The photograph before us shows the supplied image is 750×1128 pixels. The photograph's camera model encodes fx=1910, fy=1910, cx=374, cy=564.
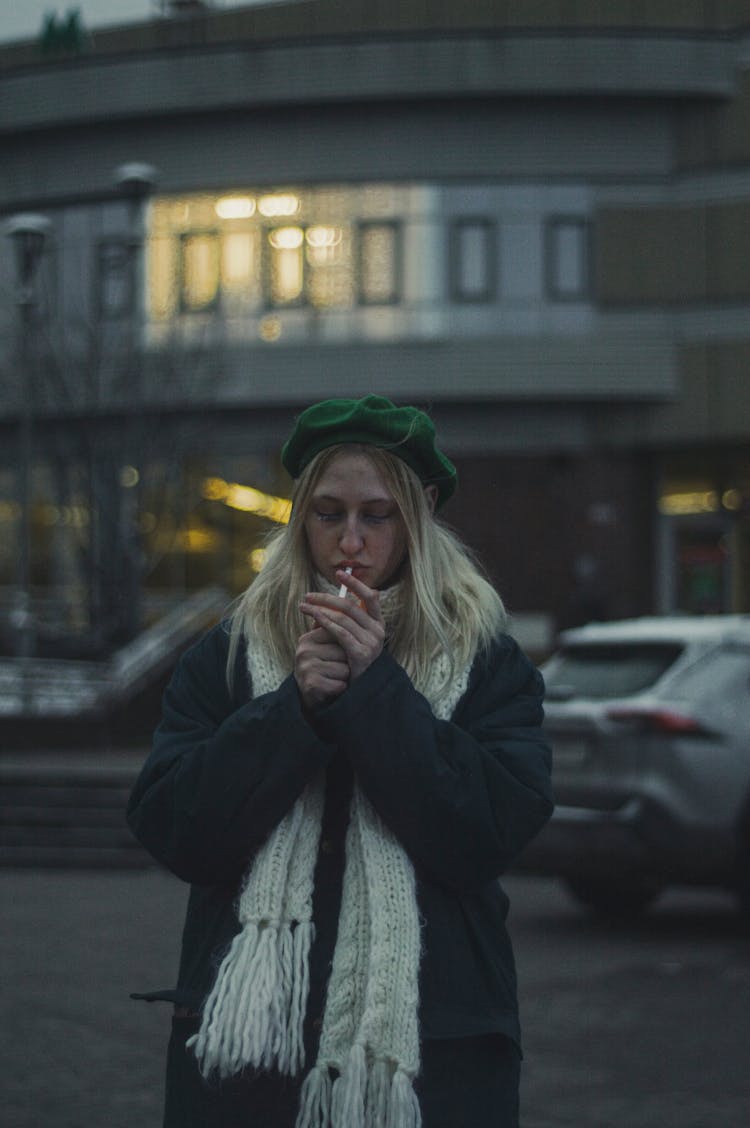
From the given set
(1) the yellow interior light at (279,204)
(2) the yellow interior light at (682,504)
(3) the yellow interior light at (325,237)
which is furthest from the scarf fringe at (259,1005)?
(2) the yellow interior light at (682,504)

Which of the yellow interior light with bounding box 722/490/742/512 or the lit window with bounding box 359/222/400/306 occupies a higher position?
the lit window with bounding box 359/222/400/306

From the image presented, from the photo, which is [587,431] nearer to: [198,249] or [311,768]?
[198,249]

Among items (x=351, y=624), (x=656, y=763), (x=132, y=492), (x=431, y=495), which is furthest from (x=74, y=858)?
(x=132, y=492)

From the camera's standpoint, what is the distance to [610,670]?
10.8 m

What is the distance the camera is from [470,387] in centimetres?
3269

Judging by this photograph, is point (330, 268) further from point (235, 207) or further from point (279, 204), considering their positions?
point (235, 207)

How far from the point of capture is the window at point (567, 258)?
32906 mm

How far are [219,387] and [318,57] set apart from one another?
5821 millimetres

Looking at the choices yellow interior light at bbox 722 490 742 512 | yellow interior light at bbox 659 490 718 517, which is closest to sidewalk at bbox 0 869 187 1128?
yellow interior light at bbox 659 490 718 517

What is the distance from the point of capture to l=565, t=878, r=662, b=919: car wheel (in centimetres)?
1138

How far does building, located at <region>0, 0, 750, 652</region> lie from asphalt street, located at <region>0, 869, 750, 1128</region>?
69.0ft

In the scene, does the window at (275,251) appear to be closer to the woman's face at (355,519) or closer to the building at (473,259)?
the building at (473,259)

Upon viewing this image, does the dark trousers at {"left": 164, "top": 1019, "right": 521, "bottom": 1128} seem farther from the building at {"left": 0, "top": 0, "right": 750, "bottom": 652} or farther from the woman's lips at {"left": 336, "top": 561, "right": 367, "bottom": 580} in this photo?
the building at {"left": 0, "top": 0, "right": 750, "bottom": 652}

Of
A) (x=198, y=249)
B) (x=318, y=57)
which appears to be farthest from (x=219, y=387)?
(x=318, y=57)
